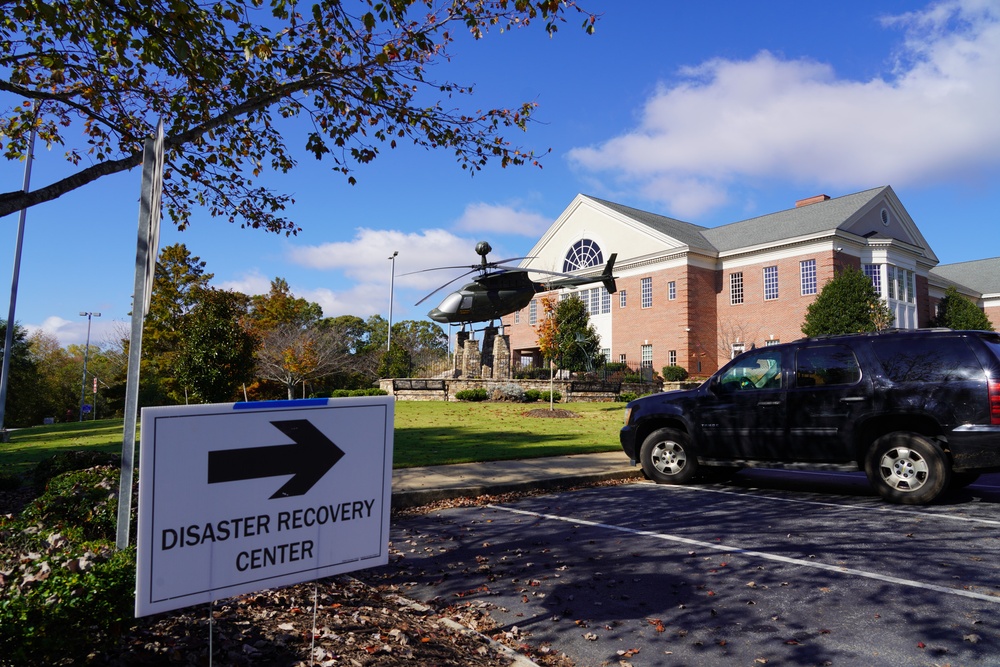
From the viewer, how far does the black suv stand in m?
7.53

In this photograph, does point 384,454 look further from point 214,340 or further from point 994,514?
point 214,340

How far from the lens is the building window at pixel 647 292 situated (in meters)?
43.9

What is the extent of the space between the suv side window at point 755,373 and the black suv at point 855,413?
1 cm

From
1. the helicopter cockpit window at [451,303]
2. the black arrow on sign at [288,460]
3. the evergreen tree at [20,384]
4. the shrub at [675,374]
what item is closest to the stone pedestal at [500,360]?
the helicopter cockpit window at [451,303]

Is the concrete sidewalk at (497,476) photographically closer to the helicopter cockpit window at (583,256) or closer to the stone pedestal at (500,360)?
the stone pedestal at (500,360)

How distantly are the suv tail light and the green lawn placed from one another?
7.16m

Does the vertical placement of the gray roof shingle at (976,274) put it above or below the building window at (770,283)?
above

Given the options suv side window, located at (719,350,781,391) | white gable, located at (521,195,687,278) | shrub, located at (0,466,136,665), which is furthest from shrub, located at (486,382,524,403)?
shrub, located at (0,466,136,665)

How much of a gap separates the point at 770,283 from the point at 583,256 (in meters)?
13.1

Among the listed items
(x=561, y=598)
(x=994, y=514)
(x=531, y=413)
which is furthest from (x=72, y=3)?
(x=531, y=413)

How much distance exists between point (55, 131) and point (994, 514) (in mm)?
12915

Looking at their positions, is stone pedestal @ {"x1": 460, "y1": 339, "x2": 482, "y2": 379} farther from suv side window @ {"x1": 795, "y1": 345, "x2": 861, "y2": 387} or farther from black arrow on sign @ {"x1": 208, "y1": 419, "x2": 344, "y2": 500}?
black arrow on sign @ {"x1": 208, "y1": 419, "x2": 344, "y2": 500}

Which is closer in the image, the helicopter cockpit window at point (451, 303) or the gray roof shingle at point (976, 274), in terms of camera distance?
the helicopter cockpit window at point (451, 303)

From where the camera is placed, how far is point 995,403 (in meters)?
7.34
